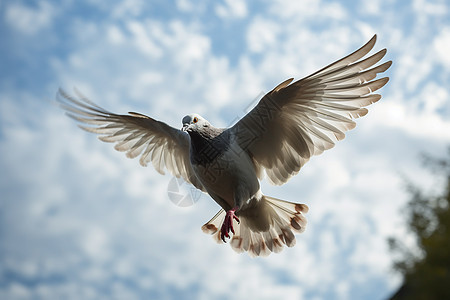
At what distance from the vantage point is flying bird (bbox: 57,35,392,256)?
16.2 ft

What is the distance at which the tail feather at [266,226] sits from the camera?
6.35m

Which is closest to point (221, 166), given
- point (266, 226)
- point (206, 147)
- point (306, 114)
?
point (206, 147)

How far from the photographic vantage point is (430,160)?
2325 centimetres

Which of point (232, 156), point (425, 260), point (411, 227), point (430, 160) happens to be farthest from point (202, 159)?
point (430, 160)

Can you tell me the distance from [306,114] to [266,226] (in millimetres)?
1873

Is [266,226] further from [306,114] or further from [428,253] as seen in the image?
[428,253]

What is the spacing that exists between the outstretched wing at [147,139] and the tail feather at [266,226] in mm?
745

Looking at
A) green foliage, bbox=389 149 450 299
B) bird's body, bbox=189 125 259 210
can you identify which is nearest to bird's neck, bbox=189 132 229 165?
bird's body, bbox=189 125 259 210

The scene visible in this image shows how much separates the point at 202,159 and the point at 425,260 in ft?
50.0

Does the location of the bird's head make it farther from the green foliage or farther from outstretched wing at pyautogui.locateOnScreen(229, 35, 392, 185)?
the green foliage

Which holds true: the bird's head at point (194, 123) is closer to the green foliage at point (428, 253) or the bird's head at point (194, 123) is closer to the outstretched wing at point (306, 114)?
the outstretched wing at point (306, 114)

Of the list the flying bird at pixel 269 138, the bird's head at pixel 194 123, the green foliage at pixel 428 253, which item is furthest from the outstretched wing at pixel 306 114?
the green foliage at pixel 428 253

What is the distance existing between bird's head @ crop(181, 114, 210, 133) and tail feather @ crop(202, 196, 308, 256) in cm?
149

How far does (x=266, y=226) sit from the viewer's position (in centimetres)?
644
